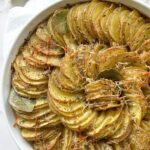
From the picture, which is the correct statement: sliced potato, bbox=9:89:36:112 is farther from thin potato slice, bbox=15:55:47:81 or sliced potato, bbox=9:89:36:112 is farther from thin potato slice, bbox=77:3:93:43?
thin potato slice, bbox=77:3:93:43

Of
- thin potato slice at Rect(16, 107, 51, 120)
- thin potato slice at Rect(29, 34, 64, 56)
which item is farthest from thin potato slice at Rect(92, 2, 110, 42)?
thin potato slice at Rect(16, 107, 51, 120)

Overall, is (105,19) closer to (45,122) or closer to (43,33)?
(43,33)

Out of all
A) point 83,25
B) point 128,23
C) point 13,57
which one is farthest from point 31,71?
point 128,23

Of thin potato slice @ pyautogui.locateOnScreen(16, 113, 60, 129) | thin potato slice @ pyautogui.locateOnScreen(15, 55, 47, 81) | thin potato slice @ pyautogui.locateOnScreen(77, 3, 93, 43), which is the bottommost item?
thin potato slice @ pyautogui.locateOnScreen(16, 113, 60, 129)

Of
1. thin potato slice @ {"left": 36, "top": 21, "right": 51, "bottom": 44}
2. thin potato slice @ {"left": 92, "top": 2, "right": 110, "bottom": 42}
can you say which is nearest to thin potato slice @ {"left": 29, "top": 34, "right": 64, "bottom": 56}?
thin potato slice @ {"left": 36, "top": 21, "right": 51, "bottom": 44}

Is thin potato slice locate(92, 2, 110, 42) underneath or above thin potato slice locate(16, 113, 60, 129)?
above

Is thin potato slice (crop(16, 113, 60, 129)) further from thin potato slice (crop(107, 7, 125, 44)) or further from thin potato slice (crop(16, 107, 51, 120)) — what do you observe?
thin potato slice (crop(107, 7, 125, 44))

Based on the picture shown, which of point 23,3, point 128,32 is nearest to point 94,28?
point 128,32

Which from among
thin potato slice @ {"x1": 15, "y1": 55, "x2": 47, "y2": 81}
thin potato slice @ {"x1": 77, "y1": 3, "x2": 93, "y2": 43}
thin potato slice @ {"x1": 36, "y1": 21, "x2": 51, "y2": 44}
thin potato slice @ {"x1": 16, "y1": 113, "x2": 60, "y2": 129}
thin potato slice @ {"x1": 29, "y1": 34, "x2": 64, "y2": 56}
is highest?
thin potato slice @ {"x1": 77, "y1": 3, "x2": 93, "y2": 43}

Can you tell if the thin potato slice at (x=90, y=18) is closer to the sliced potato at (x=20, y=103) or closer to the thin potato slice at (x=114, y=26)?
the thin potato slice at (x=114, y=26)

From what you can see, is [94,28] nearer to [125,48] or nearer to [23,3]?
[125,48]

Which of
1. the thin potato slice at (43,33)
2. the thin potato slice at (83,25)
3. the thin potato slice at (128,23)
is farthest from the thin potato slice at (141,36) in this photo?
the thin potato slice at (43,33)
